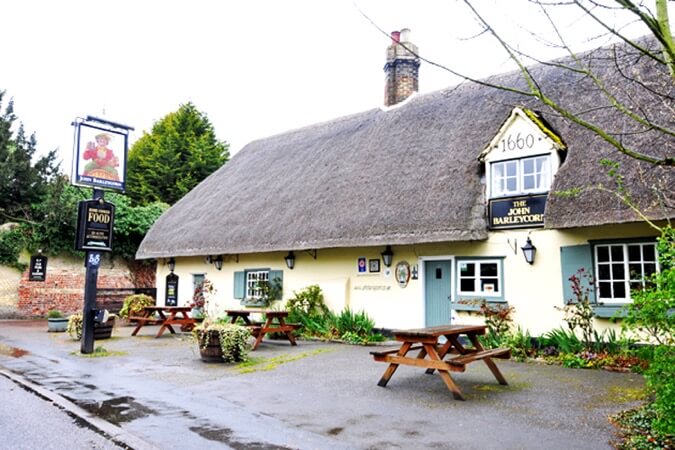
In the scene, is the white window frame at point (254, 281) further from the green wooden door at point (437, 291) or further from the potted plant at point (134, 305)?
the green wooden door at point (437, 291)

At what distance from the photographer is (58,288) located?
68.4 feet

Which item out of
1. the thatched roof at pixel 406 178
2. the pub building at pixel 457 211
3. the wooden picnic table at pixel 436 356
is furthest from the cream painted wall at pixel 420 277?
the wooden picnic table at pixel 436 356

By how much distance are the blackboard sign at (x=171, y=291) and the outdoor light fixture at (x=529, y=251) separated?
41.8 feet

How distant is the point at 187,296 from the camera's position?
60.0 ft

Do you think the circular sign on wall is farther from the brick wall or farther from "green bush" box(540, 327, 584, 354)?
the brick wall

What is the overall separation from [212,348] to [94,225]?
11.9 ft

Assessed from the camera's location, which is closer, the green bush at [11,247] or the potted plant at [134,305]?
the potted plant at [134,305]

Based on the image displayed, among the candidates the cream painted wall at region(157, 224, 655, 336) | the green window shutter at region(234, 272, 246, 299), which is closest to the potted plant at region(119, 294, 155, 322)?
the cream painted wall at region(157, 224, 655, 336)

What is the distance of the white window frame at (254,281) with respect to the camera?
611 inches

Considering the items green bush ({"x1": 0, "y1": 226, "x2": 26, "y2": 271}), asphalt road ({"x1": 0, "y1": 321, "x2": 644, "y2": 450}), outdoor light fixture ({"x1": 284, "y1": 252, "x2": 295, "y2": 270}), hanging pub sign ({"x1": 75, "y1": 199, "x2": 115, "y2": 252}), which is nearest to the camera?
asphalt road ({"x1": 0, "y1": 321, "x2": 644, "y2": 450})

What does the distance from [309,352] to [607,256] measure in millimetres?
5973

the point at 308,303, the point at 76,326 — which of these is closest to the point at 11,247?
the point at 76,326

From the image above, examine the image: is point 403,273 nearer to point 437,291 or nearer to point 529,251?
point 437,291

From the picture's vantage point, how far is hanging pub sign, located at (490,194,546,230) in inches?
401
